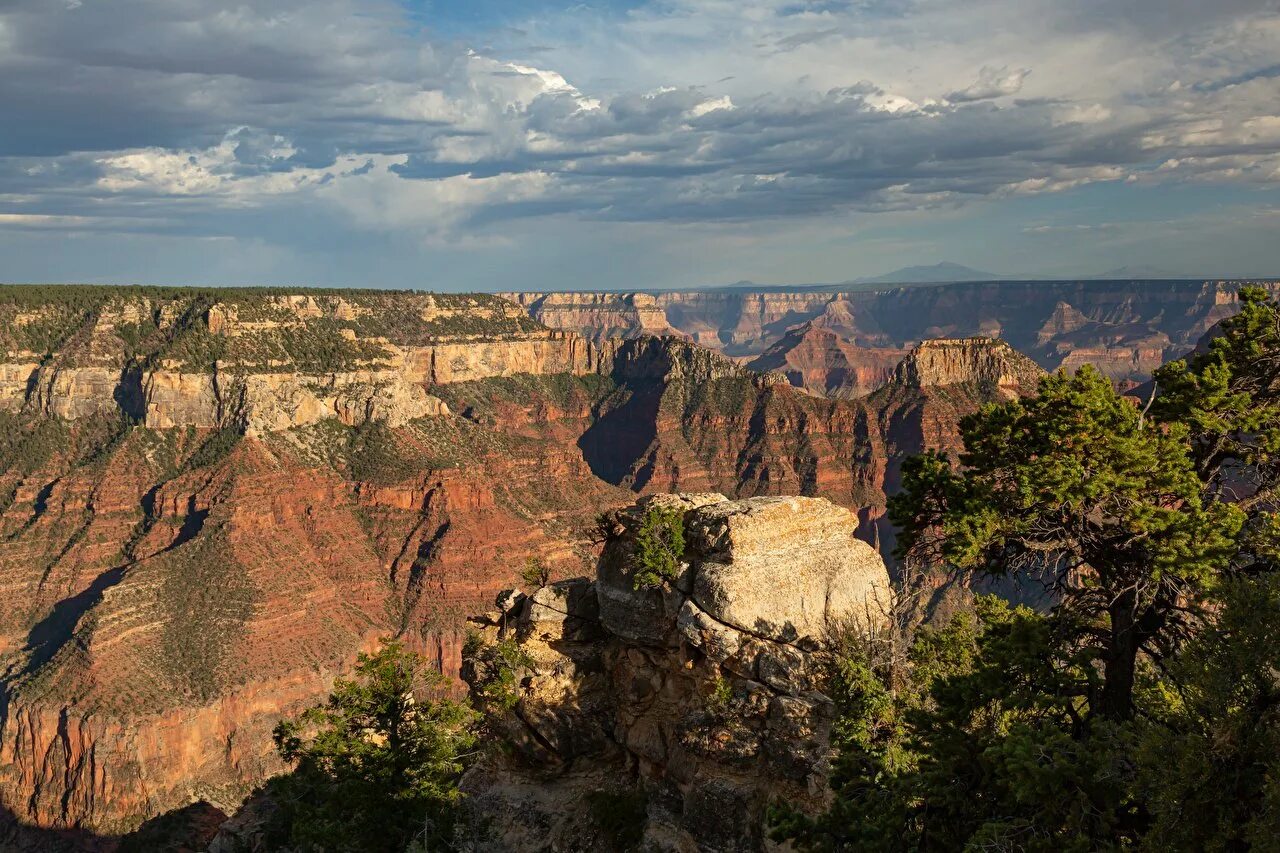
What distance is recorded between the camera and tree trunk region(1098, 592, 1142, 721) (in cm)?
2297

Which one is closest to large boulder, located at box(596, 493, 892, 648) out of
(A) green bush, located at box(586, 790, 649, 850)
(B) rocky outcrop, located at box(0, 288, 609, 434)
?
(A) green bush, located at box(586, 790, 649, 850)

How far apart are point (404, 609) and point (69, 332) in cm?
9302

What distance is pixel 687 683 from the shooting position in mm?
34750

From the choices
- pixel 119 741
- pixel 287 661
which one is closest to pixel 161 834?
pixel 119 741

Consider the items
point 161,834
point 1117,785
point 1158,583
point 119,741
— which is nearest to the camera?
point 1117,785

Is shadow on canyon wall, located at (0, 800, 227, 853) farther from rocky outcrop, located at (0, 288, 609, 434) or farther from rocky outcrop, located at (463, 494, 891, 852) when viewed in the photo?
rocky outcrop, located at (0, 288, 609, 434)

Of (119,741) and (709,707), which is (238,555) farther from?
(709,707)

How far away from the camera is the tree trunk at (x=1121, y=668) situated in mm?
22969

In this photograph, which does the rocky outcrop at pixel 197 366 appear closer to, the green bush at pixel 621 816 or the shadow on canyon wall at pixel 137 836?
the shadow on canyon wall at pixel 137 836

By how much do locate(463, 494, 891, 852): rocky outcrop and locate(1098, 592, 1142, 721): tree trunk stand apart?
29.3 feet

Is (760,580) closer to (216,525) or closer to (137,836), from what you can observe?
(137,836)

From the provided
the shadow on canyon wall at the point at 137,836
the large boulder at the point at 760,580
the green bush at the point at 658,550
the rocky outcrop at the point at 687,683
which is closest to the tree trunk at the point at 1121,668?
the rocky outcrop at the point at 687,683

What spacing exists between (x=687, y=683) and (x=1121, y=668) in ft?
53.0

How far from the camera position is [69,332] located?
16800 centimetres
